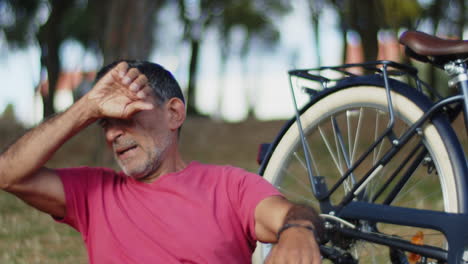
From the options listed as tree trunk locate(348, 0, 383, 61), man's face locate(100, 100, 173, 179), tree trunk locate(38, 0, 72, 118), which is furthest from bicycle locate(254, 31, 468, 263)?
tree trunk locate(38, 0, 72, 118)

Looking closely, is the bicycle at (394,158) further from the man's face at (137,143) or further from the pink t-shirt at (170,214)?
the man's face at (137,143)

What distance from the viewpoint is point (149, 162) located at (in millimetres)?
2662

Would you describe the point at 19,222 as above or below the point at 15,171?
below

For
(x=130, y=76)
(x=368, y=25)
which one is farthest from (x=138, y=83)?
(x=368, y=25)

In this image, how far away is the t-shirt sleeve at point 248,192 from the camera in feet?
8.05

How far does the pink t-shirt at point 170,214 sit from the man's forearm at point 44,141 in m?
0.16

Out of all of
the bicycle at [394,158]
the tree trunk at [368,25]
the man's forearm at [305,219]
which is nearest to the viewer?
the man's forearm at [305,219]

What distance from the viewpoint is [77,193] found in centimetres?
271

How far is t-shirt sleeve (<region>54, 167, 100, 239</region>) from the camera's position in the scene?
271 centimetres

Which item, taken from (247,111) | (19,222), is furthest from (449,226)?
(247,111)

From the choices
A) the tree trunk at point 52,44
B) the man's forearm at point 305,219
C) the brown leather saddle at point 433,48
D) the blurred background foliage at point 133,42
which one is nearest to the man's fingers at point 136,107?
the man's forearm at point 305,219

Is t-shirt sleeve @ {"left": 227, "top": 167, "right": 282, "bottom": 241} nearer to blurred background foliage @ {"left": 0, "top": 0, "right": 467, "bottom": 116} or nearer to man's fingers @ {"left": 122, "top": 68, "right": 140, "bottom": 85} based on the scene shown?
man's fingers @ {"left": 122, "top": 68, "right": 140, "bottom": 85}

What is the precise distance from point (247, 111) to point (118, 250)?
142 ft

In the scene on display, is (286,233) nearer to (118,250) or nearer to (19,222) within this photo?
(118,250)
